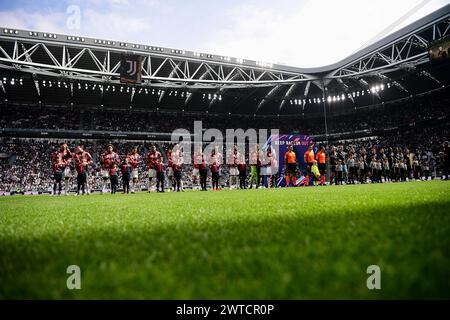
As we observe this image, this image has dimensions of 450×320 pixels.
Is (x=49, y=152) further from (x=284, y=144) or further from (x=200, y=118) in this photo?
(x=284, y=144)

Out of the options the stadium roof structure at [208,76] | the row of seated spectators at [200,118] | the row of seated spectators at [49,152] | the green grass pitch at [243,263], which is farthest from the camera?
the row of seated spectators at [200,118]

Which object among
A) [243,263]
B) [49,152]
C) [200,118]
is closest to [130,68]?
[49,152]

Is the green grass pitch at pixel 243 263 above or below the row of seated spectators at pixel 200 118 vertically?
below

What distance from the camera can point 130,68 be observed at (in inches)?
937

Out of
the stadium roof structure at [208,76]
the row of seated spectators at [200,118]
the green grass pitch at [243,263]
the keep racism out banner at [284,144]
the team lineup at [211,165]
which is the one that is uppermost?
the stadium roof structure at [208,76]

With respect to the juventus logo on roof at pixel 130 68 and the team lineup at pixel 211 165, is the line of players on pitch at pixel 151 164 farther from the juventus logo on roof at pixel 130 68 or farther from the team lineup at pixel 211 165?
the juventus logo on roof at pixel 130 68

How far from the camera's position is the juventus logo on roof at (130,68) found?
77.4 feet

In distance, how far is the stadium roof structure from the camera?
2477cm

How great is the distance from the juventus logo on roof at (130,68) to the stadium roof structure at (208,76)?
1.15 metres

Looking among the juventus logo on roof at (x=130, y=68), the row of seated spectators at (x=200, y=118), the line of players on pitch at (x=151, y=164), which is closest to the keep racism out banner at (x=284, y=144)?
the line of players on pitch at (x=151, y=164)

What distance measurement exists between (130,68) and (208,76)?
13426 mm

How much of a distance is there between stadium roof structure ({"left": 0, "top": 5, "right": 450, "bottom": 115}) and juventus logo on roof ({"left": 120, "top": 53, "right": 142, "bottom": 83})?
1150 millimetres

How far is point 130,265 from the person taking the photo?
1.63m

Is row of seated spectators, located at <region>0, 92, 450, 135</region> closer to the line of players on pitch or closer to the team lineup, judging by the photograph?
the team lineup
